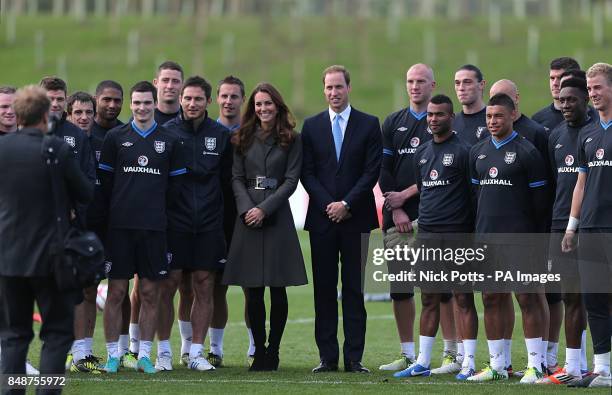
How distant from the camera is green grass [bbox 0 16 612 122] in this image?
48.6 metres

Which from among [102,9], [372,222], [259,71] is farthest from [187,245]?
[102,9]

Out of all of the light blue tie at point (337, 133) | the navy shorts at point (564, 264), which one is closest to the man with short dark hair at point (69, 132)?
the light blue tie at point (337, 133)

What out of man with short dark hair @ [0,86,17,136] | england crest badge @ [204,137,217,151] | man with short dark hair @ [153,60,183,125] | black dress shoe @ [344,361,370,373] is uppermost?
man with short dark hair @ [153,60,183,125]

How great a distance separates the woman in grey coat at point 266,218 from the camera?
11.0 meters

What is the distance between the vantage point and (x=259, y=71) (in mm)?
50562

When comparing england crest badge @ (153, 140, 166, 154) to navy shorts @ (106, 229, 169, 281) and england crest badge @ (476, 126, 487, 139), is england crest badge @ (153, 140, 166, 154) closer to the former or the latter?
navy shorts @ (106, 229, 169, 281)

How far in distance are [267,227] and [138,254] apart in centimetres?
121

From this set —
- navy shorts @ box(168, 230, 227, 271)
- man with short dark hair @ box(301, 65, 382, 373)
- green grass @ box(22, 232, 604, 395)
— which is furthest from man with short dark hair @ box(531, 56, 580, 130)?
navy shorts @ box(168, 230, 227, 271)

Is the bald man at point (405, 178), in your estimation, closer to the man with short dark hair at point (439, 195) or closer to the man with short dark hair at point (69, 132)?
the man with short dark hair at point (439, 195)

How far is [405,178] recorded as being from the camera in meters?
11.6

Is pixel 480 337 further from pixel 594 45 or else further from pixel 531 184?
pixel 594 45

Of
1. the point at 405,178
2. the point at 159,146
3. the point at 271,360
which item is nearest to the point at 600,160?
the point at 405,178

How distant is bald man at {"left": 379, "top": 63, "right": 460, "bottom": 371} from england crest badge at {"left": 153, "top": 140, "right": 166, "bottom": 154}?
218 centimetres

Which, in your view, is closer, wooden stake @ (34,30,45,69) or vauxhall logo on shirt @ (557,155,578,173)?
vauxhall logo on shirt @ (557,155,578,173)
